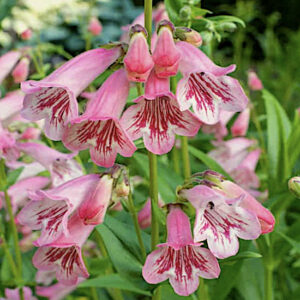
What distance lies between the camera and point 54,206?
859mm

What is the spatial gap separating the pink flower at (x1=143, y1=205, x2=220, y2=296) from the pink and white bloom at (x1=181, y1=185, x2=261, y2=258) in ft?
0.10

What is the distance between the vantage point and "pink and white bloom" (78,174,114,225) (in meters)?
0.79

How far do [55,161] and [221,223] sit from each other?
55 centimetres

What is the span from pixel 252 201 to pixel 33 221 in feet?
1.12

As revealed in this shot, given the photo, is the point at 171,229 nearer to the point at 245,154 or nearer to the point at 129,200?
the point at 129,200

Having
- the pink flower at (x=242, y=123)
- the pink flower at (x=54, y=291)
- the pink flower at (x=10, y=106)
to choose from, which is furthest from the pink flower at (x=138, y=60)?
the pink flower at (x=242, y=123)

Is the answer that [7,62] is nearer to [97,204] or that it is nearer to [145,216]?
[145,216]

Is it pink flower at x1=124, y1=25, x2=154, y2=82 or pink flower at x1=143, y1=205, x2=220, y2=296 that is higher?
pink flower at x1=124, y1=25, x2=154, y2=82

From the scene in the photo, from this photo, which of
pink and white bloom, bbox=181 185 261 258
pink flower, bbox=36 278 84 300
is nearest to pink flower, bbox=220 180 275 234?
pink and white bloom, bbox=181 185 261 258

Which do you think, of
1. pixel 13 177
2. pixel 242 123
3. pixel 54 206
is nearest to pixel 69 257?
pixel 54 206

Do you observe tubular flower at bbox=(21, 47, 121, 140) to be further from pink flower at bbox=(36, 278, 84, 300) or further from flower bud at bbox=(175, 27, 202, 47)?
pink flower at bbox=(36, 278, 84, 300)

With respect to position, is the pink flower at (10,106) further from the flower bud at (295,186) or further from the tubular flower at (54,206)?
the flower bud at (295,186)

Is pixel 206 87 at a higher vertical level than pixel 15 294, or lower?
higher

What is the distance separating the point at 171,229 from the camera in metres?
0.84
